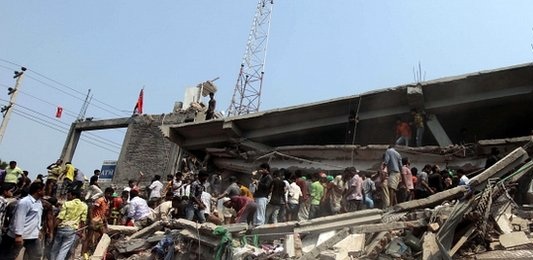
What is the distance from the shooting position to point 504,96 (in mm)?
10680

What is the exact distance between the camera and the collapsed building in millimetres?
5926

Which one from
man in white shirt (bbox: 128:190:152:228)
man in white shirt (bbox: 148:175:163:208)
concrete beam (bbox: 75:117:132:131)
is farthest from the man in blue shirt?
concrete beam (bbox: 75:117:132:131)

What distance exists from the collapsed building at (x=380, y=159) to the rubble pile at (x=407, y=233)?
16 millimetres

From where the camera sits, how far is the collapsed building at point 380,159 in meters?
5.93

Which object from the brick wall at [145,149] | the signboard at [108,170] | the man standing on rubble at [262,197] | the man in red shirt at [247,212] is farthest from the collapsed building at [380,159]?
the signboard at [108,170]

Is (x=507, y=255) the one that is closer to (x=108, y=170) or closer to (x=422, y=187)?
(x=422, y=187)

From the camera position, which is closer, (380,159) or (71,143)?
(380,159)

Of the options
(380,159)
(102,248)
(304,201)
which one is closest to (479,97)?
(380,159)

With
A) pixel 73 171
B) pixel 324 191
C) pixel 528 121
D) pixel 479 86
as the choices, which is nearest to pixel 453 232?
pixel 324 191

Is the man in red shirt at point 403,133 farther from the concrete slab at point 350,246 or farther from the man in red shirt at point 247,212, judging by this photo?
the concrete slab at point 350,246

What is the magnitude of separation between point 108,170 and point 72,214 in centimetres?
1472

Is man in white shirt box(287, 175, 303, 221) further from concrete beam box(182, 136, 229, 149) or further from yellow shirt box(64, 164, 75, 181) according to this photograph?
yellow shirt box(64, 164, 75, 181)

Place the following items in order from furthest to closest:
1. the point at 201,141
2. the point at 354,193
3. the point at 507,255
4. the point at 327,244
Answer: the point at 201,141 < the point at 354,193 < the point at 327,244 < the point at 507,255

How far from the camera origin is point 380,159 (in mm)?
11203
